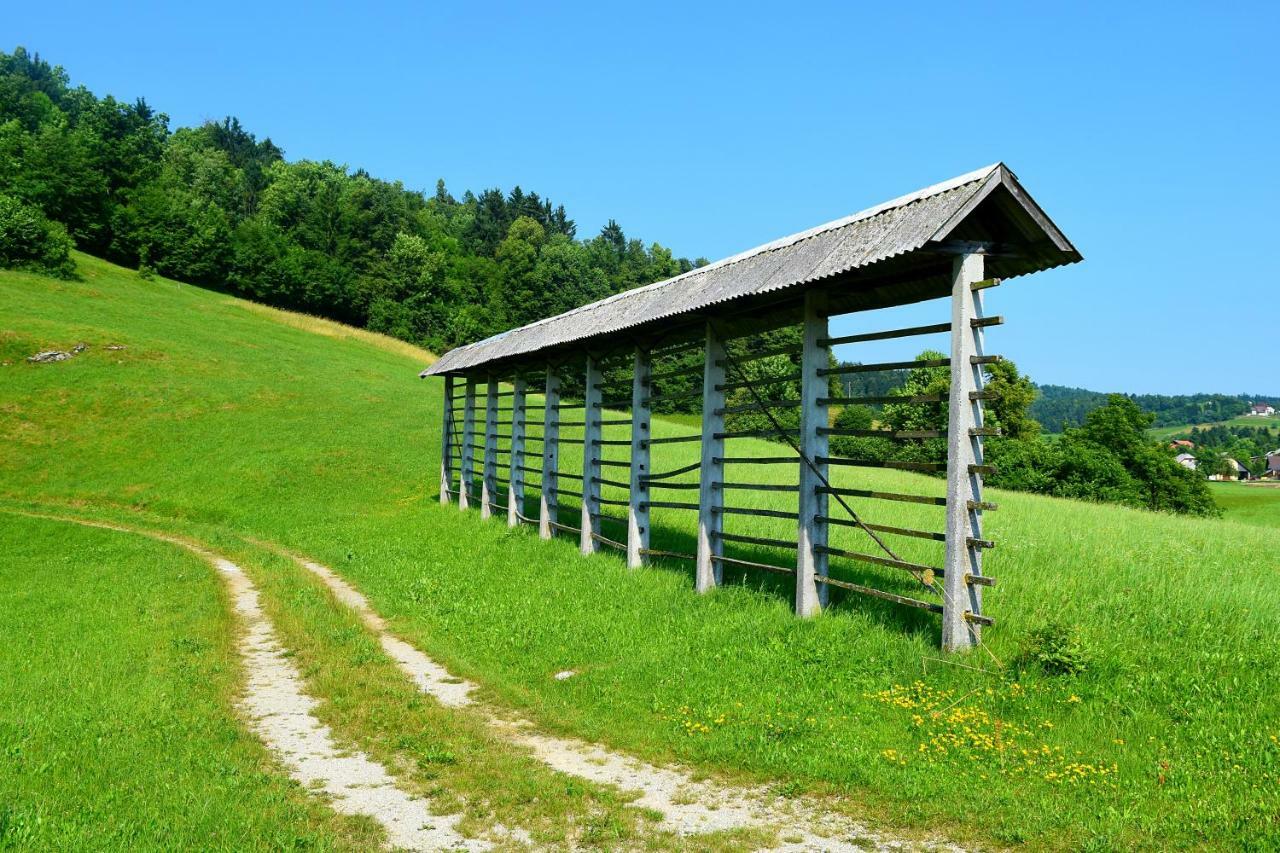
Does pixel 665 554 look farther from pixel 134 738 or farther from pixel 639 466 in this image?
pixel 134 738

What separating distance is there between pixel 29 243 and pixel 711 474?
59.3 metres

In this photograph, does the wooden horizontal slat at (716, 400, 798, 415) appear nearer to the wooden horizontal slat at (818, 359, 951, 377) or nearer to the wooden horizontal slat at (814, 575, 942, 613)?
the wooden horizontal slat at (818, 359, 951, 377)

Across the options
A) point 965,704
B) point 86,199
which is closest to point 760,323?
point 965,704

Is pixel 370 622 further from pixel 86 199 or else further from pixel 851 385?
pixel 851 385

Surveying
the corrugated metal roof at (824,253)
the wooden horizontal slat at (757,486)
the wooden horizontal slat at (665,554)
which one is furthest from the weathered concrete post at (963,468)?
the wooden horizontal slat at (665,554)

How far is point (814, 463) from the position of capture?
992 centimetres

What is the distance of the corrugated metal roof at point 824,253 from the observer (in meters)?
7.93

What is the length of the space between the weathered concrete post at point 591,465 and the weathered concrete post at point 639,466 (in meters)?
1.30

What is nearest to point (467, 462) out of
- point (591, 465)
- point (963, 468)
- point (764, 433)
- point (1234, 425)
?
point (591, 465)

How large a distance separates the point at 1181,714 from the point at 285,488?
25697 mm

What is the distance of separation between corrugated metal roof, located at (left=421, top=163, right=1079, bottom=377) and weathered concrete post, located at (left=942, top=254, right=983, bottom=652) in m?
0.62

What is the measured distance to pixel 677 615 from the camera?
10289 millimetres

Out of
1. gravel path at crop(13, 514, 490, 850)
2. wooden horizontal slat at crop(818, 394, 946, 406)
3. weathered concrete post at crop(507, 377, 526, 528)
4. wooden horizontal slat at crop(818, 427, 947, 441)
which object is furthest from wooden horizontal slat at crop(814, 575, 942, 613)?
weathered concrete post at crop(507, 377, 526, 528)

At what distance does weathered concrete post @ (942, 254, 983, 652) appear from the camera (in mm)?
7906
